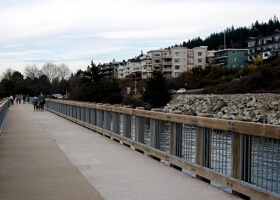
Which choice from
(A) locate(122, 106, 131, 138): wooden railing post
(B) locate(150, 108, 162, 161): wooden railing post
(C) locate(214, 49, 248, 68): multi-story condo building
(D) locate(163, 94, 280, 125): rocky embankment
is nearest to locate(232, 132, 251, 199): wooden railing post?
(B) locate(150, 108, 162, 161): wooden railing post

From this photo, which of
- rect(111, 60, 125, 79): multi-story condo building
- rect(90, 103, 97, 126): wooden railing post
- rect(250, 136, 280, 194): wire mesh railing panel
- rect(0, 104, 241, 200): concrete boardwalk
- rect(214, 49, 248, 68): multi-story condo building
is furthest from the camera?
rect(111, 60, 125, 79): multi-story condo building

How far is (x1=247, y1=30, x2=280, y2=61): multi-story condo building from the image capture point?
104 meters

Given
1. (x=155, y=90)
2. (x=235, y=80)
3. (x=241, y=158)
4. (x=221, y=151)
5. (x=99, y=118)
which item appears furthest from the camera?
(x=235, y=80)

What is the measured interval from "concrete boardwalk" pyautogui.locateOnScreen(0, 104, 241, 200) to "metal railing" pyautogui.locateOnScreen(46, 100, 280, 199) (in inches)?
10.4

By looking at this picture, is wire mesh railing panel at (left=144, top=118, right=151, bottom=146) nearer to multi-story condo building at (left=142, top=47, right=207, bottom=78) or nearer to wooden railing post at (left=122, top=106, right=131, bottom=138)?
wooden railing post at (left=122, top=106, right=131, bottom=138)

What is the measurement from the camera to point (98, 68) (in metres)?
85.3

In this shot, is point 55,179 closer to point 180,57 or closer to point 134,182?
point 134,182

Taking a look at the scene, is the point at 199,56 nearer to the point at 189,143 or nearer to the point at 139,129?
the point at 139,129

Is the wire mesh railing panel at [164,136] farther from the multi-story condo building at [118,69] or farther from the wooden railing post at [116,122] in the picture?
the multi-story condo building at [118,69]

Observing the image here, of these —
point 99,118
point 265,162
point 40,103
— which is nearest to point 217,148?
point 265,162

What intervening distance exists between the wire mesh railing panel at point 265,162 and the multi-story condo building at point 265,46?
323 ft

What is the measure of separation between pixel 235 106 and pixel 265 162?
172 ft

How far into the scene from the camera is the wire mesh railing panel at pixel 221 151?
6.88 meters

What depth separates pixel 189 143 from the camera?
819 centimetres
